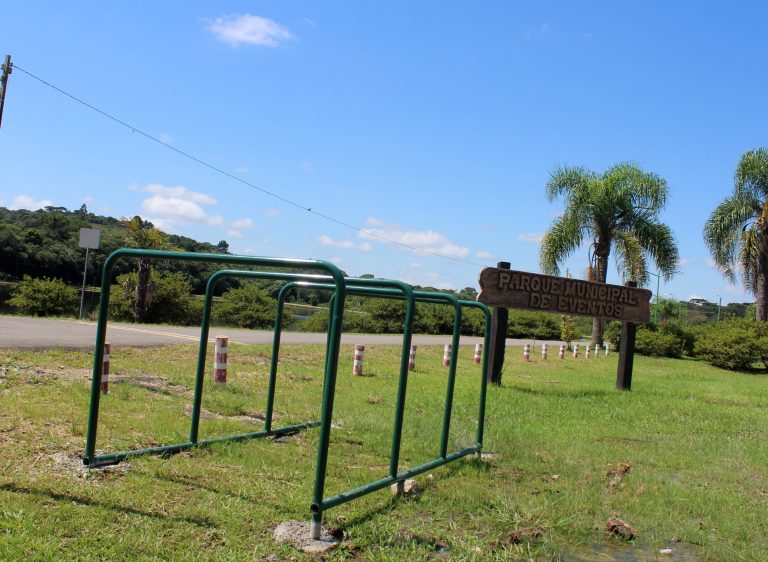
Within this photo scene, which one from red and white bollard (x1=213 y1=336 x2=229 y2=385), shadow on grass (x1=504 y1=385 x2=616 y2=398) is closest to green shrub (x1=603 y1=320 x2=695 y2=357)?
shadow on grass (x1=504 y1=385 x2=616 y2=398)

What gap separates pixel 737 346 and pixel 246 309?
64.5 feet

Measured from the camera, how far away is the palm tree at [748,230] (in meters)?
26.0

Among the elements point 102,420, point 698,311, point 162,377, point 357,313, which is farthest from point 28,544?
point 698,311

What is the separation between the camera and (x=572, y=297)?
1230 cm

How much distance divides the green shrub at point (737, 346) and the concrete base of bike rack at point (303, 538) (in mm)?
24078

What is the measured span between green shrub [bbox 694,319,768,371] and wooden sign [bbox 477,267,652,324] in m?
12.9

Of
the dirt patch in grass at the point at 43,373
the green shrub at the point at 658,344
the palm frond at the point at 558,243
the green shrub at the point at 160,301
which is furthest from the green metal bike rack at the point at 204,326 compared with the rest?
the green shrub at the point at 658,344

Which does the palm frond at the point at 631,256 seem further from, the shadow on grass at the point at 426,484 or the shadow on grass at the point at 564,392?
the shadow on grass at the point at 426,484

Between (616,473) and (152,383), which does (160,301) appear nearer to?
(152,383)

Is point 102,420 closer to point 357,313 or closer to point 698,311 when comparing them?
point 357,313

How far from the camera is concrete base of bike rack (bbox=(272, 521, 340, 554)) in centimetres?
353

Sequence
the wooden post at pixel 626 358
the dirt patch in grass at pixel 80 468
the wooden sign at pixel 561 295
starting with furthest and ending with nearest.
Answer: the wooden post at pixel 626 358
the wooden sign at pixel 561 295
the dirt patch in grass at pixel 80 468

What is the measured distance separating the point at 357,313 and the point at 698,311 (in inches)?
2310

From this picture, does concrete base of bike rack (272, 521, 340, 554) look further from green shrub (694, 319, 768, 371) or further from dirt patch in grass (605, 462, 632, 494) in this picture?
green shrub (694, 319, 768, 371)
